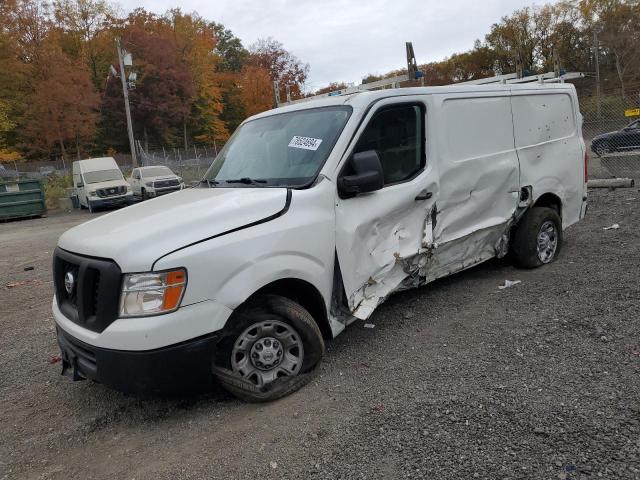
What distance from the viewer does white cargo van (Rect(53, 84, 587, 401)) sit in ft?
9.68

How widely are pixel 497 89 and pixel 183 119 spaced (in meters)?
50.1

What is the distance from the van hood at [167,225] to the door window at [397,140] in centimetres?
94

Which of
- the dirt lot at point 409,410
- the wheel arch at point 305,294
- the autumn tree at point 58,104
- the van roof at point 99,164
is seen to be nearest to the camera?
the dirt lot at point 409,410

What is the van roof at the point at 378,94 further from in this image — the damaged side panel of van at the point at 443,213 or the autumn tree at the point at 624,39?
the autumn tree at the point at 624,39

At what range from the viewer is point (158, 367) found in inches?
115

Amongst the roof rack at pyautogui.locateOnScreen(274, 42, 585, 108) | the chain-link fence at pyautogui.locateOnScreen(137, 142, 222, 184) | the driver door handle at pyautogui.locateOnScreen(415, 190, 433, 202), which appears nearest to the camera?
the driver door handle at pyautogui.locateOnScreen(415, 190, 433, 202)

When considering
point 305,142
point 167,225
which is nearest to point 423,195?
point 305,142

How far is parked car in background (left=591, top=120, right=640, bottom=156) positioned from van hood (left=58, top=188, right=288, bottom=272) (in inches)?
529

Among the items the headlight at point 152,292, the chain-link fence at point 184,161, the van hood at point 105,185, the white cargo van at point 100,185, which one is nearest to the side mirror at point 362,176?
the headlight at point 152,292

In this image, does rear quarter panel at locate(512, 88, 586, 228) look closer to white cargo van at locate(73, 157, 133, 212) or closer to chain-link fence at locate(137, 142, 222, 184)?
white cargo van at locate(73, 157, 133, 212)

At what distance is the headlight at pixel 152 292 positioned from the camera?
9.48 ft

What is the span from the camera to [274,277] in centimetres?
324

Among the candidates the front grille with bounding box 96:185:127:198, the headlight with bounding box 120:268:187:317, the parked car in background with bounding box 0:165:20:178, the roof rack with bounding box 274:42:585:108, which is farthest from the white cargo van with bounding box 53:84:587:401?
the parked car in background with bounding box 0:165:20:178

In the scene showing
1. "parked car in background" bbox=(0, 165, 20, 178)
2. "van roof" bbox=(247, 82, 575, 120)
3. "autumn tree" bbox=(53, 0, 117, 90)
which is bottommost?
"van roof" bbox=(247, 82, 575, 120)
